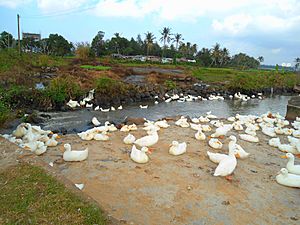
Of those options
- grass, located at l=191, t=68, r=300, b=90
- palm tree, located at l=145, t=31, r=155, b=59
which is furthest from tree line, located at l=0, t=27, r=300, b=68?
grass, located at l=191, t=68, r=300, b=90

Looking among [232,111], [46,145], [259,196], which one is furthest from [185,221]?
[232,111]

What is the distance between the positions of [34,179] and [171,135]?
6881 mm

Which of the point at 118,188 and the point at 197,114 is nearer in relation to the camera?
the point at 118,188

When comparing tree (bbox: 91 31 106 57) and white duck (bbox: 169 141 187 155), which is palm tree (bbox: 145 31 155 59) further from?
white duck (bbox: 169 141 187 155)

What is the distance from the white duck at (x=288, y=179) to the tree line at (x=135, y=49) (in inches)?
1775

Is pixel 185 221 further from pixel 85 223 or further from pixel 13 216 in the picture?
pixel 13 216

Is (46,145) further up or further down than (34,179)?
further down

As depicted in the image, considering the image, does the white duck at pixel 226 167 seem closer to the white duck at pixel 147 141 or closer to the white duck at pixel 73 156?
the white duck at pixel 147 141

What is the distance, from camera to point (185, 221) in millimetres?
4844

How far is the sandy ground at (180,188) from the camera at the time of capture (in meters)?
5.07

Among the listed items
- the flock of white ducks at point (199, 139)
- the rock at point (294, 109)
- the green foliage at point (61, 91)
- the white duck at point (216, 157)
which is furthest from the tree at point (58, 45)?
the white duck at point (216, 157)

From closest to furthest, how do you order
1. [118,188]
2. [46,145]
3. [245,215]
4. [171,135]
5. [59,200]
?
[59,200], [245,215], [118,188], [46,145], [171,135]

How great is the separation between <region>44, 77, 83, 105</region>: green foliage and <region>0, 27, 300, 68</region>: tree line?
29433 mm

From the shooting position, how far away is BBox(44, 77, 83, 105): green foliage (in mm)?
18031
